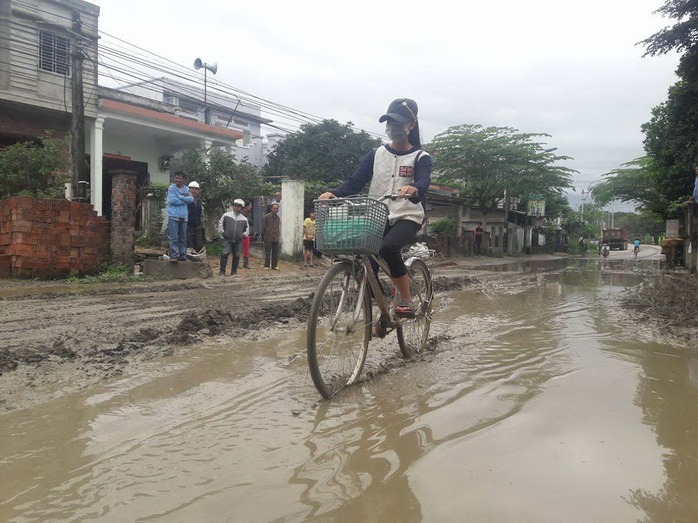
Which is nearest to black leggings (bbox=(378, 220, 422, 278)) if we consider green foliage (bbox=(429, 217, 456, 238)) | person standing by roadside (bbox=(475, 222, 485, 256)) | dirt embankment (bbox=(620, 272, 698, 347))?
dirt embankment (bbox=(620, 272, 698, 347))

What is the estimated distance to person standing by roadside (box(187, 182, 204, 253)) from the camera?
1046 cm

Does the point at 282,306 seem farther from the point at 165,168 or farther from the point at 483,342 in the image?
the point at 165,168

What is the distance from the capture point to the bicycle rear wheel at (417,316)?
4.02m

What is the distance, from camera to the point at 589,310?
6.77 metres

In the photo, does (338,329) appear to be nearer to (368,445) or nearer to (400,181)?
(368,445)

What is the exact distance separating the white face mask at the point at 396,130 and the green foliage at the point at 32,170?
873 centimetres

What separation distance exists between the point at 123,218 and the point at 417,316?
24.9 ft

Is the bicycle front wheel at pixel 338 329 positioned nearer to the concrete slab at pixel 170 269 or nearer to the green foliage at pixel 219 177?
Answer: the concrete slab at pixel 170 269

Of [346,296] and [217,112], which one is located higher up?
[217,112]

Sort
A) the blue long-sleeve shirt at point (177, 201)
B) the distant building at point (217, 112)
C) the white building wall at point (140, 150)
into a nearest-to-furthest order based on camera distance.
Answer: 1. the blue long-sleeve shirt at point (177, 201)
2. the white building wall at point (140, 150)
3. the distant building at point (217, 112)

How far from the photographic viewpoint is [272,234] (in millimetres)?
12383

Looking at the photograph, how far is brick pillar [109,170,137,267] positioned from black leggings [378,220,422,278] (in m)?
7.65

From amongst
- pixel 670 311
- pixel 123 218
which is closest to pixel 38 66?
pixel 123 218

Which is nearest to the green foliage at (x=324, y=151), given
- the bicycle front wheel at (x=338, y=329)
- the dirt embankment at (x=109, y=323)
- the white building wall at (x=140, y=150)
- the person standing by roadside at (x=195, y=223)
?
the white building wall at (x=140, y=150)
